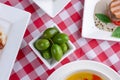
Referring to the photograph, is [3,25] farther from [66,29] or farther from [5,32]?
[66,29]

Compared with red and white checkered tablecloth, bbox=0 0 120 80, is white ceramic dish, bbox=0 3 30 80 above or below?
above

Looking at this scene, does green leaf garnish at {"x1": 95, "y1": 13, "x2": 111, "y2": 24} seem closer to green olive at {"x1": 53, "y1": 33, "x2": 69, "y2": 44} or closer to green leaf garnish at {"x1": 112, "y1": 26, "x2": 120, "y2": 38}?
green leaf garnish at {"x1": 112, "y1": 26, "x2": 120, "y2": 38}

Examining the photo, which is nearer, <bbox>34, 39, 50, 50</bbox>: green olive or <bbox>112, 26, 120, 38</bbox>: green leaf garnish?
<bbox>34, 39, 50, 50</bbox>: green olive

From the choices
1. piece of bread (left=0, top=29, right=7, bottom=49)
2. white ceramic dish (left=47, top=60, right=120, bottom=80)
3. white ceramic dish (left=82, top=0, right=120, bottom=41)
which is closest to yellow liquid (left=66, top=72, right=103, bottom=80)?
white ceramic dish (left=47, top=60, right=120, bottom=80)

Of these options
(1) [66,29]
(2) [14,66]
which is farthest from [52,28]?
(2) [14,66]

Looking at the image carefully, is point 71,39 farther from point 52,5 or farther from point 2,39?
point 2,39

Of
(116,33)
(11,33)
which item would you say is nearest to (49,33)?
(11,33)
